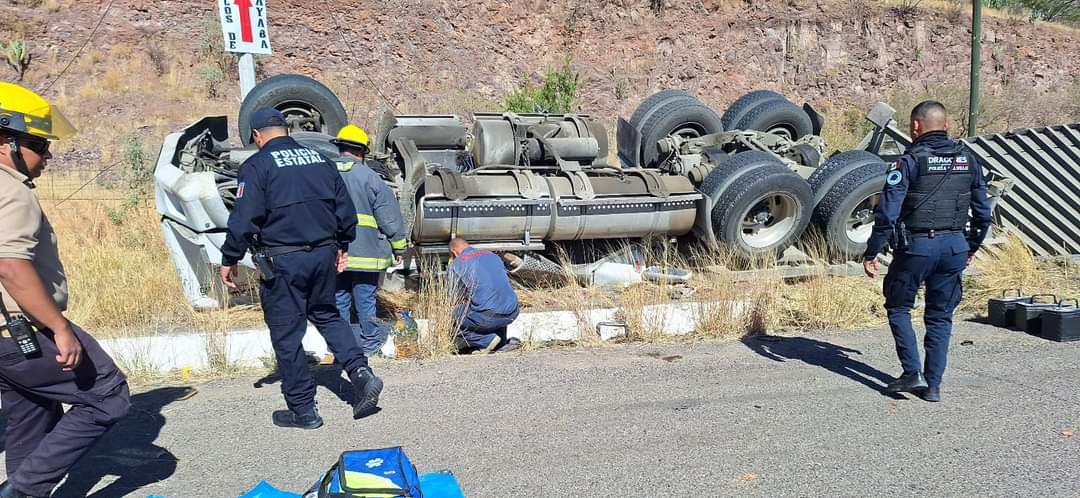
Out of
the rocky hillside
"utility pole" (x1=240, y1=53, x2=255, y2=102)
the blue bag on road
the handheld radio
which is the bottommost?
the blue bag on road

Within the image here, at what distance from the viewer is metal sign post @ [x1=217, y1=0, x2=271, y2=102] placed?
27.8ft

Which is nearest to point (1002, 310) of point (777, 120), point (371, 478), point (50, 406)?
point (777, 120)

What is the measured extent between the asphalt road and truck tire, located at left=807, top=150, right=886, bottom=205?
8.16 ft

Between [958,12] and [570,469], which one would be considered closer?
[570,469]

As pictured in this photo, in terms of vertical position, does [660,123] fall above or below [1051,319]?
above

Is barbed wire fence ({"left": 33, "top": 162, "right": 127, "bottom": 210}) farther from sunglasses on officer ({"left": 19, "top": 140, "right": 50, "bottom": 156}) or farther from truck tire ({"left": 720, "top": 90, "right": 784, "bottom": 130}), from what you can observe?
sunglasses on officer ({"left": 19, "top": 140, "right": 50, "bottom": 156})

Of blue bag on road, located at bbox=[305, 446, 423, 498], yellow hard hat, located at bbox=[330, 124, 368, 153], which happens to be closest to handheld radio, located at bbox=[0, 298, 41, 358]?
blue bag on road, located at bbox=[305, 446, 423, 498]

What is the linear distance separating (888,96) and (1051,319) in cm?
2323

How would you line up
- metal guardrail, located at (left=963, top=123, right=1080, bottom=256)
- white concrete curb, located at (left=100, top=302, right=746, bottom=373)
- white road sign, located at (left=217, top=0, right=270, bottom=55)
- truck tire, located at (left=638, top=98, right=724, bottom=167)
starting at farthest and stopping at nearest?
truck tire, located at (left=638, top=98, right=724, bottom=167) < white road sign, located at (left=217, top=0, right=270, bottom=55) < metal guardrail, located at (left=963, top=123, right=1080, bottom=256) < white concrete curb, located at (left=100, top=302, right=746, bottom=373)

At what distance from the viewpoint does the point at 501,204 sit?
6.61 m

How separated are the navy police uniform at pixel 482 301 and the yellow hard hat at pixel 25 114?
308 centimetres

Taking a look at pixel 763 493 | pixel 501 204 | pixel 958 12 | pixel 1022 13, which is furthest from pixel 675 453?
pixel 1022 13

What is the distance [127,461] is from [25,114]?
1673 mm

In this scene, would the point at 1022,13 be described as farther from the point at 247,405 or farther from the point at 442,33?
the point at 247,405
